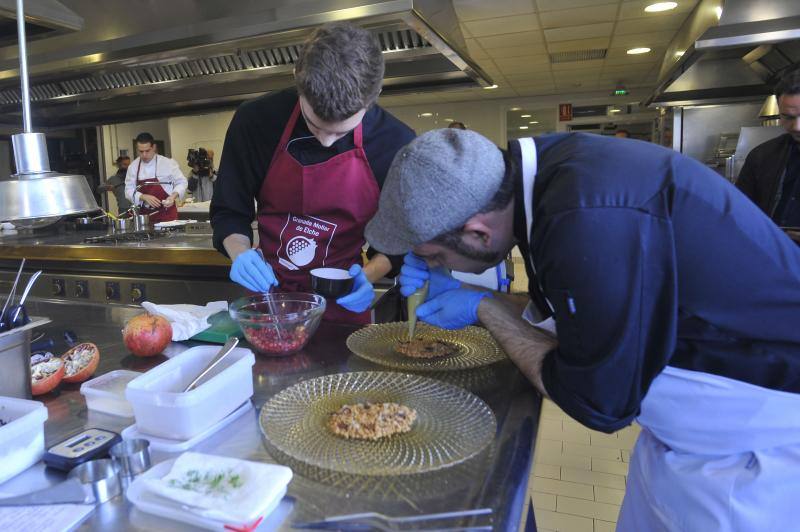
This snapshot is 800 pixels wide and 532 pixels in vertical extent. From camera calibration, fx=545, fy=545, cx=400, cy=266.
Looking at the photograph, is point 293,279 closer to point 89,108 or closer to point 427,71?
point 427,71

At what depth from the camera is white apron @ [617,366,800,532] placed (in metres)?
0.93

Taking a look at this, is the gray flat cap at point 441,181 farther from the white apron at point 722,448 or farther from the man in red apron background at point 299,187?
the man in red apron background at point 299,187

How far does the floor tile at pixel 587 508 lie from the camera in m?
2.32

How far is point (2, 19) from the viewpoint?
5.64 ft

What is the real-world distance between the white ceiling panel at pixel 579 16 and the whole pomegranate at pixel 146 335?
181 inches

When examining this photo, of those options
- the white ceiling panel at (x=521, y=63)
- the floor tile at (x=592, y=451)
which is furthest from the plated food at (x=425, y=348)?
the white ceiling panel at (x=521, y=63)

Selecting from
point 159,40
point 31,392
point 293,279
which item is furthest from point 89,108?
point 31,392

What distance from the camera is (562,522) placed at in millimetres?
2264

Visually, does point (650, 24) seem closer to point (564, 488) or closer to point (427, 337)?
point (564, 488)

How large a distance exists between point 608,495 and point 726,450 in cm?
171

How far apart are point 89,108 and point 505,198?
16.6 feet

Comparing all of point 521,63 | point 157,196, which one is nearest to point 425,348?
point 157,196

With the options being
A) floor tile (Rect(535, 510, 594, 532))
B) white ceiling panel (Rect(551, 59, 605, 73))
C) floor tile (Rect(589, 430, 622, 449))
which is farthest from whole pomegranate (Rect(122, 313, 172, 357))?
white ceiling panel (Rect(551, 59, 605, 73))

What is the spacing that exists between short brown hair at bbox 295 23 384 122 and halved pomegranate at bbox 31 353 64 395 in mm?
840
